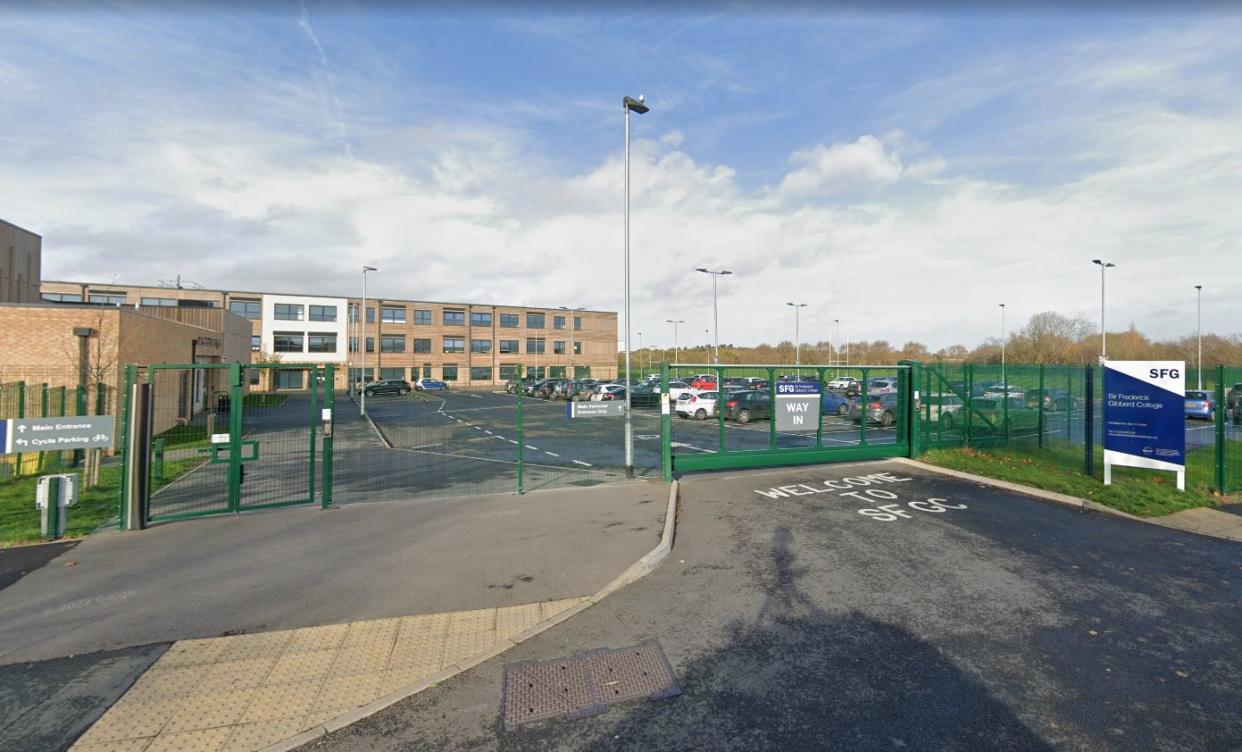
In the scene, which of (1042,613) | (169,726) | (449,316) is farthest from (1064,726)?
(449,316)

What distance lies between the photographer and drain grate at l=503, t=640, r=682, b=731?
3816 mm

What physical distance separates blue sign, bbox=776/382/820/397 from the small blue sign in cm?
505

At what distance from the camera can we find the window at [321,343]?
67062 millimetres

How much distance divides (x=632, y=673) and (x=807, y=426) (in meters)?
9.03

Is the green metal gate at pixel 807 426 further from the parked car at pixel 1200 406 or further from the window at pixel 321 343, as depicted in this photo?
the window at pixel 321 343

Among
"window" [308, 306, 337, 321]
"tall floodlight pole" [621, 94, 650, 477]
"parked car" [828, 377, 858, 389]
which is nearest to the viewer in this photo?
"tall floodlight pole" [621, 94, 650, 477]

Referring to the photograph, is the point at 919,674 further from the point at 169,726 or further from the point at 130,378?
the point at 130,378

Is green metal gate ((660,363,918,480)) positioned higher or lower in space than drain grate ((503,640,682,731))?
higher

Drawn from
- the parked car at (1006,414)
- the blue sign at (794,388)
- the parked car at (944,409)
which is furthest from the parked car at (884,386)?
the blue sign at (794,388)

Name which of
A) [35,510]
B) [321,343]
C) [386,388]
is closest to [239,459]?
[35,510]

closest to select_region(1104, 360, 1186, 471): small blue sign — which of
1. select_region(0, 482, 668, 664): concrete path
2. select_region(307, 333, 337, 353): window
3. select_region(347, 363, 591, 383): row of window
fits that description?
select_region(0, 482, 668, 664): concrete path

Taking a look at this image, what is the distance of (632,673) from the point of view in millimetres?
4246

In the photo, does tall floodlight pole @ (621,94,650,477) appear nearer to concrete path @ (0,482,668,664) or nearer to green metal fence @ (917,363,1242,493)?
concrete path @ (0,482,668,664)

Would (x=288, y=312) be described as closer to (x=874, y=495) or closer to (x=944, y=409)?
(x=944, y=409)
